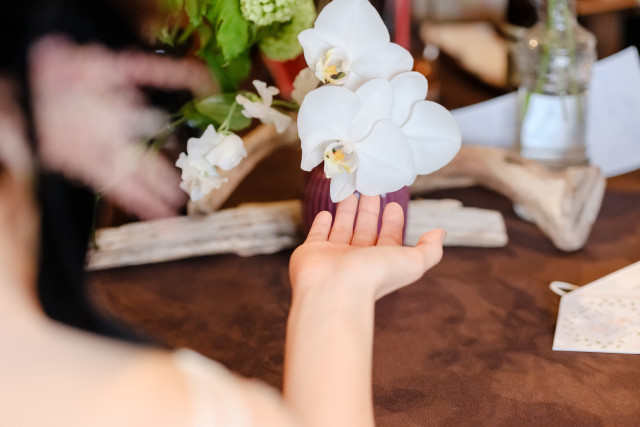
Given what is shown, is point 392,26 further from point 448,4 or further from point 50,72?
point 50,72

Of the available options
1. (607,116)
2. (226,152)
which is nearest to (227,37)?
(226,152)

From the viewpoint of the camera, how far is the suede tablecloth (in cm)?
66

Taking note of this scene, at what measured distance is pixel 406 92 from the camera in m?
0.68

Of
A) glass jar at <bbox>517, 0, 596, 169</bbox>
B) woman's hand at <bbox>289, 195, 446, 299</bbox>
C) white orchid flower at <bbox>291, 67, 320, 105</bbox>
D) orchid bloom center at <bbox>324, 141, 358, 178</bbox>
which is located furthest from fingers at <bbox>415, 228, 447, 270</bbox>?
glass jar at <bbox>517, 0, 596, 169</bbox>

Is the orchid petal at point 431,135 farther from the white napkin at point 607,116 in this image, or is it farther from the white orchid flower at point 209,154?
the white napkin at point 607,116

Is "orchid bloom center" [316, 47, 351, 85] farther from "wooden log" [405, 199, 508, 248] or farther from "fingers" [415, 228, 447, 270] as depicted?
"wooden log" [405, 199, 508, 248]

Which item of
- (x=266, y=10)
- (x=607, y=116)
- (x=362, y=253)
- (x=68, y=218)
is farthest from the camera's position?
(x=607, y=116)

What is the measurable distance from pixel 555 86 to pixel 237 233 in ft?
1.70

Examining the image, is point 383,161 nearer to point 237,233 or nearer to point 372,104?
point 372,104

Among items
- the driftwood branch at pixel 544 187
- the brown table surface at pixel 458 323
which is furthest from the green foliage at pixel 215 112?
the driftwood branch at pixel 544 187

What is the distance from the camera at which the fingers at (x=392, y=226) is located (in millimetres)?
697

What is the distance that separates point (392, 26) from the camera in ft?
4.15

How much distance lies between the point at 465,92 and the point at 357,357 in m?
1.00

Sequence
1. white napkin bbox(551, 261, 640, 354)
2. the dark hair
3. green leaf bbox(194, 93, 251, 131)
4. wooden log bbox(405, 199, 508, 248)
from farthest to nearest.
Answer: wooden log bbox(405, 199, 508, 248)
green leaf bbox(194, 93, 251, 131)
white napkin bbox(551, 261, 640, 354)
the dark hair
